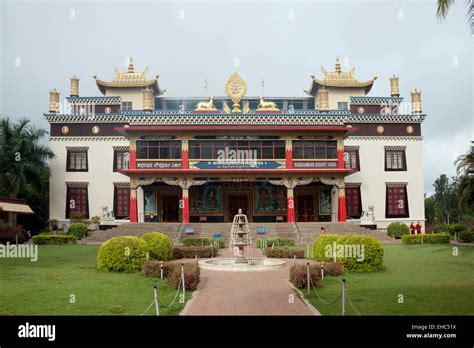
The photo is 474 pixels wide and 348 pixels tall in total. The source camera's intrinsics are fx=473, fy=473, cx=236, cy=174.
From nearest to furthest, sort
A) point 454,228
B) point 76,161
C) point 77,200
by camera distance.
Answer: point 454,228, point 77,200, point 76,161

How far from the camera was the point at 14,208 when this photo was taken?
114ft

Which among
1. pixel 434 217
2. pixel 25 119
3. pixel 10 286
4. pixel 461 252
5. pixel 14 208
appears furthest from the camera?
pixel 434 217

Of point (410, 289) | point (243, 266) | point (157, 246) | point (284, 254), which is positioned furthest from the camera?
point (284, 254)

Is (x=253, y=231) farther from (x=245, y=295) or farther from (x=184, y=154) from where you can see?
(x=245, y=295)

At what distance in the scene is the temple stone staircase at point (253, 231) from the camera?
32781 millimetres

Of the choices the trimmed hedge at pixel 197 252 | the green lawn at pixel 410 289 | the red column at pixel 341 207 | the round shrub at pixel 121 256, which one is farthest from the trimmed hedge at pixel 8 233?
the red column at pixel 341 207

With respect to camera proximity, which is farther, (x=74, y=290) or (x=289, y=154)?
(x=289, y=154)

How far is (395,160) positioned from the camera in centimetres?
4347

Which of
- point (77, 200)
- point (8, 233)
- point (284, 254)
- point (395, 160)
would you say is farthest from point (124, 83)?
point (284, 254)

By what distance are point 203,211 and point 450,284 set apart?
27.6 meters

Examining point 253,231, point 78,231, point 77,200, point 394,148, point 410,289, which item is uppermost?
point 394,148

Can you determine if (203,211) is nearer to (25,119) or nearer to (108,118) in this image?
(108,118)

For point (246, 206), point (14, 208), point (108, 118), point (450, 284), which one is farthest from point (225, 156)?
point (450, 284)

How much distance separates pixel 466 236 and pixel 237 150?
57.8ft
